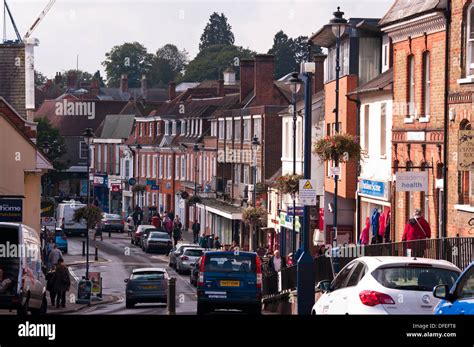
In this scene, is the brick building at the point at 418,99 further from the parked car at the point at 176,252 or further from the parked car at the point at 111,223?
the parked car at the point at 111,223

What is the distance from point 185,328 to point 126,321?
Answer: 739 millimetres

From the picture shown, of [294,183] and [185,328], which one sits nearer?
[185,328]

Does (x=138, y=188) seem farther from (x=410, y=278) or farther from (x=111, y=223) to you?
(x=410, y=278)

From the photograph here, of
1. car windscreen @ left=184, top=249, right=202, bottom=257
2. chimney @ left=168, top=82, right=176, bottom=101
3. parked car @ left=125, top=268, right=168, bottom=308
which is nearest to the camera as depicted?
parked car @ left=125, top=268, right=168, bottom=308

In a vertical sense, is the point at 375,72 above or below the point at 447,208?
above

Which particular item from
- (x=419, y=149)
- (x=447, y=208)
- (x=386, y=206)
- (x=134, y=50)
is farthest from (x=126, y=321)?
(x=134, y=50)

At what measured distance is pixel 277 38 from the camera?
83.2 meters

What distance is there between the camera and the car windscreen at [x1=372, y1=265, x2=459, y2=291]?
1730 centimetres

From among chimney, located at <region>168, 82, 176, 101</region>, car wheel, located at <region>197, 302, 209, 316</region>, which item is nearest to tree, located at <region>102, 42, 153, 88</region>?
chimney, located at <region>168, 82, 176, 101</region>

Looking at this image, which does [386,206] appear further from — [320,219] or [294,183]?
[320,219]

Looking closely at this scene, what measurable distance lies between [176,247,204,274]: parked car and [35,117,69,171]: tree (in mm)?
34324

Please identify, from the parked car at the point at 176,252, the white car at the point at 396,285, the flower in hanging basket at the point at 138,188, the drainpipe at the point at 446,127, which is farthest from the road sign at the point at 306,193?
the flower in hanging basket at the point at 138,188

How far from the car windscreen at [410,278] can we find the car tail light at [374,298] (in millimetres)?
210

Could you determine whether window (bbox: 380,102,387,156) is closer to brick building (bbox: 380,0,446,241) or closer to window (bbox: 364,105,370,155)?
brick building (bbox: 380,0,446,241)
